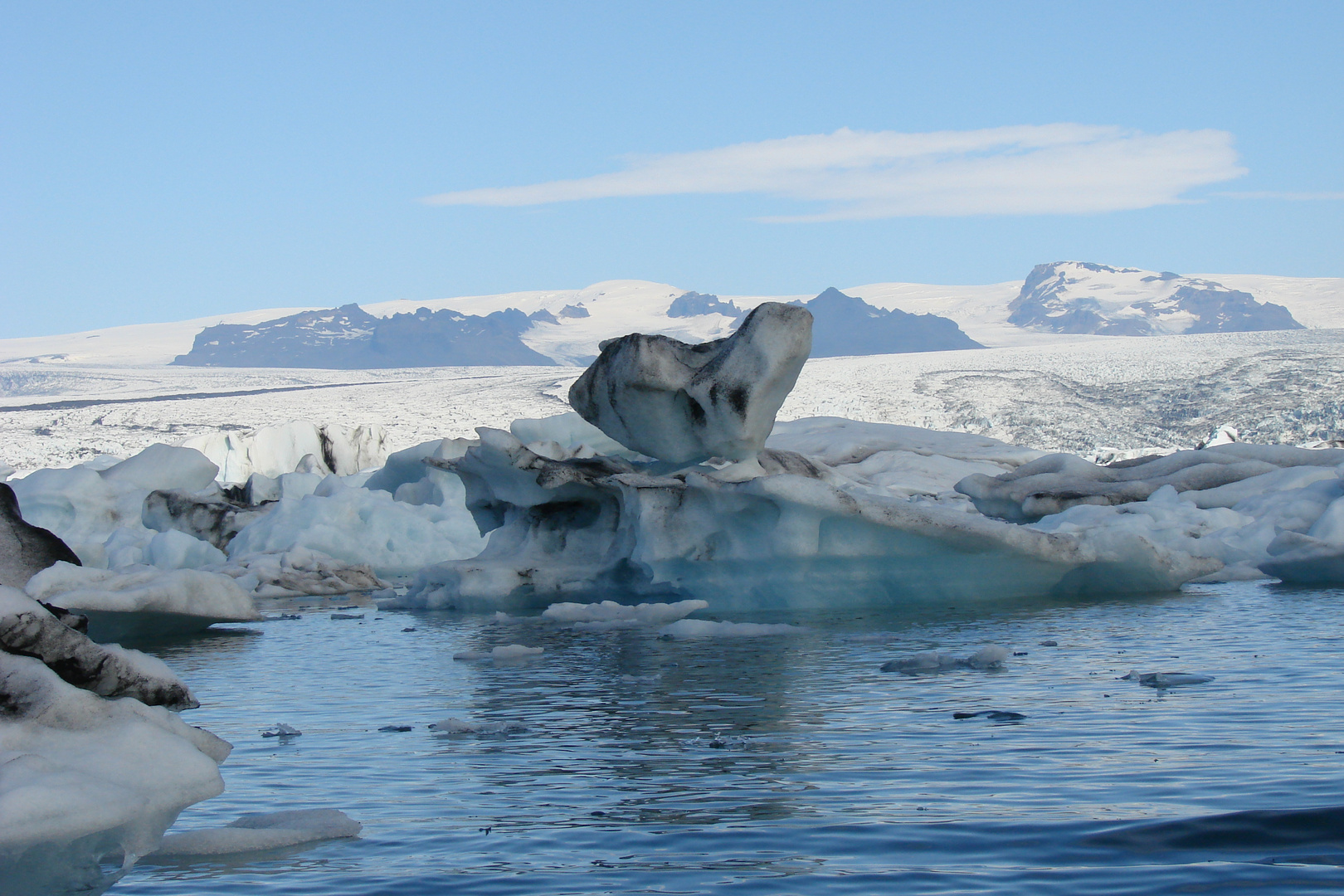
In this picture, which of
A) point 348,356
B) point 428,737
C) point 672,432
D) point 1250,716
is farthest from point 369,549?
point 348,356

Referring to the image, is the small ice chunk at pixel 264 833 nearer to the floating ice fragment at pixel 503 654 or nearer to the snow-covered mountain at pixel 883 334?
the floating ice fragment at pixel 503 654

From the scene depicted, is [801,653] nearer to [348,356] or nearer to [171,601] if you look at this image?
[171,601]

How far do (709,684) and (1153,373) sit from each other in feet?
154

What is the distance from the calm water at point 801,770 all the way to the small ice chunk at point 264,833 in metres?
0.09

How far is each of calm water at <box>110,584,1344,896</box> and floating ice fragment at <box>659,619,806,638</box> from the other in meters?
0.49

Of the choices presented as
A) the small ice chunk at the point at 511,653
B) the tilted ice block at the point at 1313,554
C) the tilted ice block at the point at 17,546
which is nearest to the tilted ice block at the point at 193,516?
the small ice chunk at the point at 511,653

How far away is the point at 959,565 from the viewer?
1038 centimetres

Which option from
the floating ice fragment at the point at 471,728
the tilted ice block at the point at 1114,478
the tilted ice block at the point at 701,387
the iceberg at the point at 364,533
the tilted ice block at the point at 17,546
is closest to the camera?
the floating ice fragment at the point at 471,728

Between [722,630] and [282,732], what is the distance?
154 inches

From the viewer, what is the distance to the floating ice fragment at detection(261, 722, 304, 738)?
18.5 ft

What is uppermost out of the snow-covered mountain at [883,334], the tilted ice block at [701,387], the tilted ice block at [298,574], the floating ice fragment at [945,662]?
the snow-covered mountain at [883,334]

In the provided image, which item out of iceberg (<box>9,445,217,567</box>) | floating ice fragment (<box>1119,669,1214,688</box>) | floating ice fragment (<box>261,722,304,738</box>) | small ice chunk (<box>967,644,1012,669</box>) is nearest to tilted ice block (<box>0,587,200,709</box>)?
floating ice fragment (<box>261,722,304,738</box>)

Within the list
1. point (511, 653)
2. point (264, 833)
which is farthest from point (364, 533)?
point (264, 833)

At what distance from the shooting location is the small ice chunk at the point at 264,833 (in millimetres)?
3707
